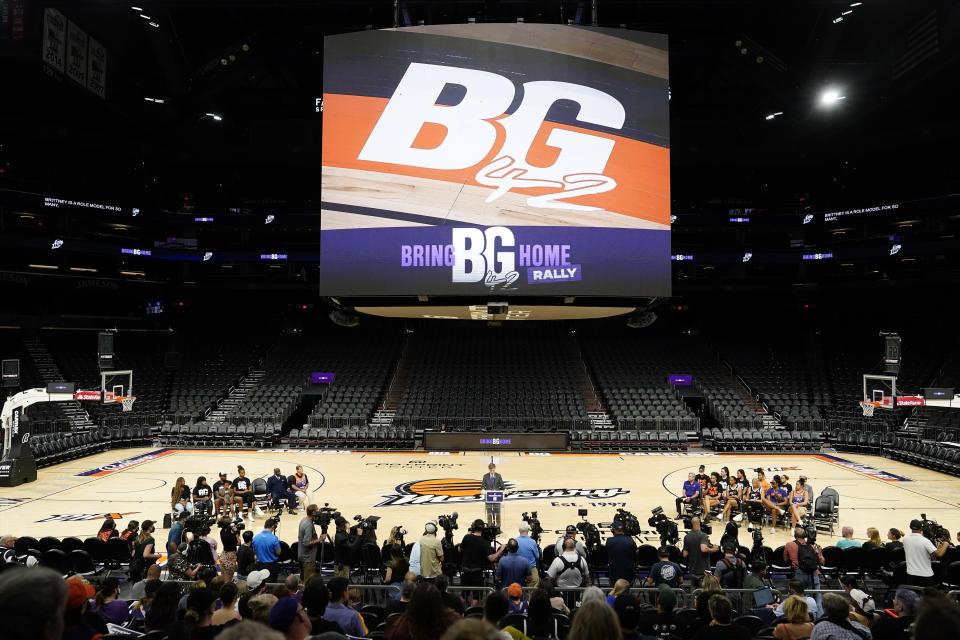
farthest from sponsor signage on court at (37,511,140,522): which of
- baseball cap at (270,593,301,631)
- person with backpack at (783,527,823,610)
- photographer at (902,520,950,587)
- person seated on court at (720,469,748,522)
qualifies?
photographer at (902,520,950,587)

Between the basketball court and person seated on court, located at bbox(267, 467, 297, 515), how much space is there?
393 mm

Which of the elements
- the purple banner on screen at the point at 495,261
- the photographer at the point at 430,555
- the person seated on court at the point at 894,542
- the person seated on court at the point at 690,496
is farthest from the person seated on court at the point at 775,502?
the photographer at the point at 430,555

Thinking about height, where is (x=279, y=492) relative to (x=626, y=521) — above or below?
below

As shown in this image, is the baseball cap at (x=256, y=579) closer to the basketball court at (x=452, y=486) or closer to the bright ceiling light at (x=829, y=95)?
the basketball court at (x=452, y=486)

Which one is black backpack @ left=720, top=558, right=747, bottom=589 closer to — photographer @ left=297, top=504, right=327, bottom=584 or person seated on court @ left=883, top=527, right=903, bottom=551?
person seated on court @ left=883, top=527, right=903, bottom=551

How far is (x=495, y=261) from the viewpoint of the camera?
16203 mm

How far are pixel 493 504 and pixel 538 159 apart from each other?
8.73m

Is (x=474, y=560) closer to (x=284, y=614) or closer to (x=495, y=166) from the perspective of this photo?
(x=284, y=614)

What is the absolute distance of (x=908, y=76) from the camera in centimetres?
2527

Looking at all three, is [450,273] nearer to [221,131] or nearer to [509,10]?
[509,10]

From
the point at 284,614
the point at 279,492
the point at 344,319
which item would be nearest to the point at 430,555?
the point at 284,614

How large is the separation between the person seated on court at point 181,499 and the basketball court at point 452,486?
0.79m

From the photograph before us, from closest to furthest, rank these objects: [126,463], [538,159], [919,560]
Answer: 1. [919,560]
2. [538,159]
3. [126,463]

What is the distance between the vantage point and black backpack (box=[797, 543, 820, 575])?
9.67m
